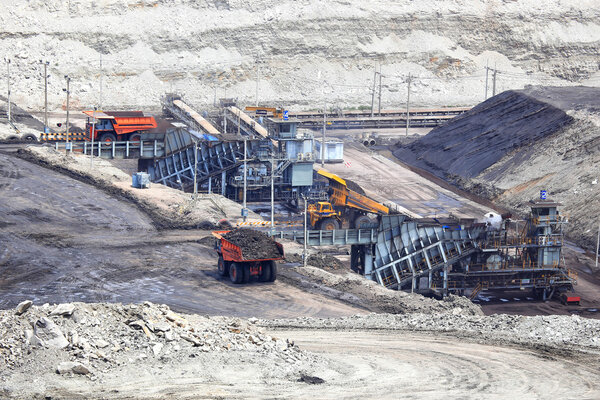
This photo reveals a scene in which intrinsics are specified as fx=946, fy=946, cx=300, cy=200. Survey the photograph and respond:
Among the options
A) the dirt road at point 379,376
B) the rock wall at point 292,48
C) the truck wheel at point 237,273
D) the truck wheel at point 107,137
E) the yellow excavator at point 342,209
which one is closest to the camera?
the dirt road at point 379,376

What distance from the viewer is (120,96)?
104125 mm

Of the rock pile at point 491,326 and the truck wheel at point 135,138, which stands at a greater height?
the truck wheel at point 135,138

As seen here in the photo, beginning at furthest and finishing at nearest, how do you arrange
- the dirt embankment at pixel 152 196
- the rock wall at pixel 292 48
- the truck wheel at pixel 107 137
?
the rock wall at pixel 292 48 < the truck wheel at pixel 107 137 < the dirt embankment at pixel 152 196

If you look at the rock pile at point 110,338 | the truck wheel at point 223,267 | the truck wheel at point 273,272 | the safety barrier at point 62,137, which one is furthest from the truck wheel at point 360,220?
the rock pile at point 110,338

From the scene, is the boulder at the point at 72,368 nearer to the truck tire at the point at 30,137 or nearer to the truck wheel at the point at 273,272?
the truck wheel at the point at 273,272

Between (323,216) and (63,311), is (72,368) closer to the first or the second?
(63,311)

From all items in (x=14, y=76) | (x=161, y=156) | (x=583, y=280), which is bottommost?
(x=583, y=280)

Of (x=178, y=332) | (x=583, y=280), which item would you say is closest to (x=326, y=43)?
(x=583, y=280)

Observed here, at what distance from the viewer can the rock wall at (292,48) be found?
106 metres

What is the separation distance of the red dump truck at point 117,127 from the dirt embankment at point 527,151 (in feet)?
89.5

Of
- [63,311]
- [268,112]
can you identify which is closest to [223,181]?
[268,112]

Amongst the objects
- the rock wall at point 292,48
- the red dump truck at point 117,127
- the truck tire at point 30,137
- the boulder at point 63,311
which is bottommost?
the boulder at point 63,311

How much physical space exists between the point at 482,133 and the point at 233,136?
27.7m

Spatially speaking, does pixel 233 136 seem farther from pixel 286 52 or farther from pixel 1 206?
pixel 286 52
